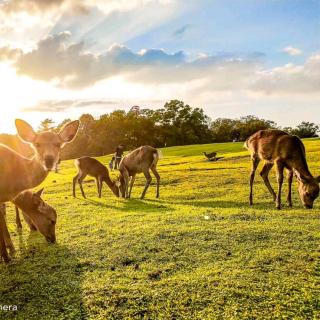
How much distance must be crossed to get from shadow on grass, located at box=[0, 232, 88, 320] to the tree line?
83866mm

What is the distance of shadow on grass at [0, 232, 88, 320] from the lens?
6.02 meters

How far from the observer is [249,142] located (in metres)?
16.7

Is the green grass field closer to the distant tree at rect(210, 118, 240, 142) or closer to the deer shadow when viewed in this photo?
the deer shadow

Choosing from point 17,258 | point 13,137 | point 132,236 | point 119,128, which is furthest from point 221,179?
point 119,128

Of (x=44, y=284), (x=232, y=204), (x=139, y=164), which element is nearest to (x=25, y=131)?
(x=44, y=284)

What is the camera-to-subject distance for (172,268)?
7.45 meters

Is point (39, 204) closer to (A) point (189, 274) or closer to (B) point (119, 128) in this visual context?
(A) point (189, 274)

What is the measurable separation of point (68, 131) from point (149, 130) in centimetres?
9459

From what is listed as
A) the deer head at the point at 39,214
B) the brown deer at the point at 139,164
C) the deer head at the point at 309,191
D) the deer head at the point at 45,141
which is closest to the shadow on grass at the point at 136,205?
the brown deer at the point at 139,164

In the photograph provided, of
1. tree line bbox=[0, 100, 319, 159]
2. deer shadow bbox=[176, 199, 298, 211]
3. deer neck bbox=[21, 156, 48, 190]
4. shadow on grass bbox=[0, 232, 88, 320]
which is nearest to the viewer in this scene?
shadow on grass bbox=[0, 232, 88, 320]

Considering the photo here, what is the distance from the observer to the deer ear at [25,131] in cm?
895

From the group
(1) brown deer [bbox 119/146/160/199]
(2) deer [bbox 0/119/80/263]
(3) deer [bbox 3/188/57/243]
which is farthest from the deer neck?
(1) brown deer [bbox 119/146/160/199]

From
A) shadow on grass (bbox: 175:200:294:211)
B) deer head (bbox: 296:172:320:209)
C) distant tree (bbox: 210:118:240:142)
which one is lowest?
shadow on grass (bbox: 175:200:294:211)

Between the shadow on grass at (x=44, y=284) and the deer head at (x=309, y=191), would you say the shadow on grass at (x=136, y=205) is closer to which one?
the deer head at (x=309, y=191)
